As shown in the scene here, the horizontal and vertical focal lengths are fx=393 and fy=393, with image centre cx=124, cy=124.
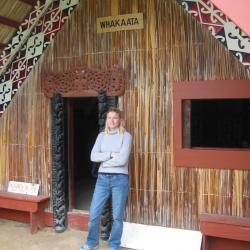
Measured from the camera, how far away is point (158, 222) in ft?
15.2

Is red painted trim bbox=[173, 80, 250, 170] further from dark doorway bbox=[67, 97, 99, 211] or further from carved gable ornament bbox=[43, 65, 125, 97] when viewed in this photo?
dark doorway bbox=[67, 97, 99, 211]

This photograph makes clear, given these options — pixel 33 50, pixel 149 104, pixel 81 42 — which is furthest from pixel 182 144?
pixel 33 50

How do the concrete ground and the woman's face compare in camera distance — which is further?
the concrete ground

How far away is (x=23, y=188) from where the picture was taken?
17.5 ft

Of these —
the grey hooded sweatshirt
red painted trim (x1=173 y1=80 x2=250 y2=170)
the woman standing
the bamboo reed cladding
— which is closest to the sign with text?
the bamboo reed cladding

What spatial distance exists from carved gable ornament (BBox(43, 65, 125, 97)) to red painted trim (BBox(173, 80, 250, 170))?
74cm

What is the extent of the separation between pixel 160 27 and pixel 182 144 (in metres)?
1.38

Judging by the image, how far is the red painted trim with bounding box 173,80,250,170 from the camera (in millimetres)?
4160

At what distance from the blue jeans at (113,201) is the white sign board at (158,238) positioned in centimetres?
28

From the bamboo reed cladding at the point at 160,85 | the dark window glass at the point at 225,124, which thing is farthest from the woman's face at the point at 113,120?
the dark window glass at the point at 225,124

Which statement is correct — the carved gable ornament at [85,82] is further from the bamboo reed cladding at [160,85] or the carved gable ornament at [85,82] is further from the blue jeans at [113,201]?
the blue jeans at [113,201]

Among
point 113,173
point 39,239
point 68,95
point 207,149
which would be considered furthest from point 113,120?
point 39,239

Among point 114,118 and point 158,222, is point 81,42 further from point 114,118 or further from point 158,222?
point 158,222

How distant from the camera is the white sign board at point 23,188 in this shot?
5.25 metres
